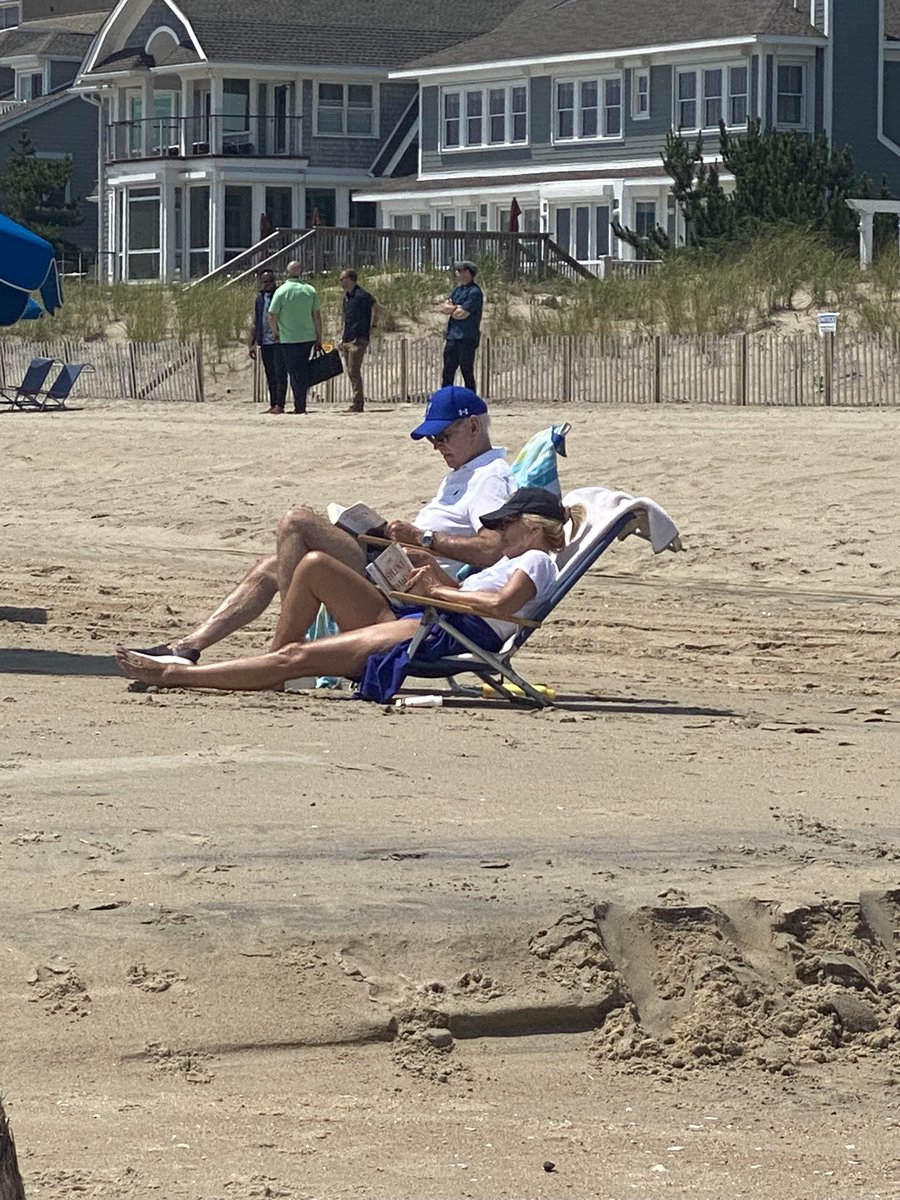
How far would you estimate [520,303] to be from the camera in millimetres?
32812

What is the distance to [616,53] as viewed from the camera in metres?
46.9

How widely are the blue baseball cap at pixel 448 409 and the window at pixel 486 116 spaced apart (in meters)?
41.6

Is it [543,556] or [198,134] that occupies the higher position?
[198,134]

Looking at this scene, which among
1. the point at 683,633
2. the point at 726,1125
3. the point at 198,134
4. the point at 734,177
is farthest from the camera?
the point at 198,134

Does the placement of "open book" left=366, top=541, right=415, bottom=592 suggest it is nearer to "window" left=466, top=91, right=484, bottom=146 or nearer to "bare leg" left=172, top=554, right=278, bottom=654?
"bare leg" left=172, top=554, right=278, bottom=654

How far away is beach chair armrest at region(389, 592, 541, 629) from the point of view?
8.98 m

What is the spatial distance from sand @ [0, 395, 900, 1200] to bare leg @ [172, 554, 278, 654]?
1.24ft

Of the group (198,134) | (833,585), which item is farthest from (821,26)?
(833,585)

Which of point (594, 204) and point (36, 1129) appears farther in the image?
point (594, 204)

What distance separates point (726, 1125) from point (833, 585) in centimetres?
952

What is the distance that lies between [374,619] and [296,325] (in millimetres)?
13736

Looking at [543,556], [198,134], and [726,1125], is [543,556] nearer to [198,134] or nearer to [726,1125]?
[726,1125]

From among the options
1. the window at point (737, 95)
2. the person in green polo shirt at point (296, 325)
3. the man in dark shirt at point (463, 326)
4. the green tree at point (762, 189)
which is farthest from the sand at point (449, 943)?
the window at point (737, 95)

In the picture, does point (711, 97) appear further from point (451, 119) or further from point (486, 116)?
point (451, 119)
